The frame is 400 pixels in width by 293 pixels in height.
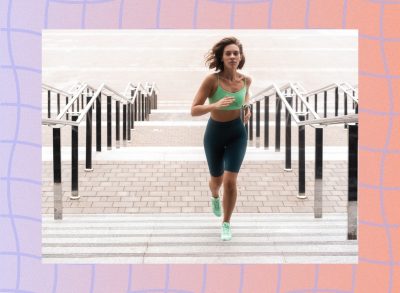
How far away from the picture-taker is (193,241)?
14.3 feet

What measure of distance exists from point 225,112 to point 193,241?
2.58ft

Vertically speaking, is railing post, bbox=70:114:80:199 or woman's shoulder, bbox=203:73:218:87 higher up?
woman's shoulder, bbox=203:73:218:87

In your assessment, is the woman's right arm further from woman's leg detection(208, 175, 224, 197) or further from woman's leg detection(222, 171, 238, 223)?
woman's leg detection(208, 175, 224, 197)

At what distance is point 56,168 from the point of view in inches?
204

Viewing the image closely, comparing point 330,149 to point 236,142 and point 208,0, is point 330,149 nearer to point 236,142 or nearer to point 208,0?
point 236,142

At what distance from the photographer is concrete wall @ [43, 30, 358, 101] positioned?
16.4m

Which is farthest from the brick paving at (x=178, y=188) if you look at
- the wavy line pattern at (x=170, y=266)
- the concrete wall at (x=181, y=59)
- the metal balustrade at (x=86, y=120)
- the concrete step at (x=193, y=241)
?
the concrete wall at (x=181, y=59)

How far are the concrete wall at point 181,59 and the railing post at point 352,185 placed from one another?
9.34 meters

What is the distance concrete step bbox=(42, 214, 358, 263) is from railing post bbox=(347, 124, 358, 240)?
87 millimetres

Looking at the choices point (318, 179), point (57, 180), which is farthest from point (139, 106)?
point (318, 179)

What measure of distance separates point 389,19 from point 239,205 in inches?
101

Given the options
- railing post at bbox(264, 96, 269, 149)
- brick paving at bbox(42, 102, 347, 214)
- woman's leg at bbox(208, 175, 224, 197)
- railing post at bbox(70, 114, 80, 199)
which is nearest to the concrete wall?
railing post at bbox(264, 96, 269, 149)

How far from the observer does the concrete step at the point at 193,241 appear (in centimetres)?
400

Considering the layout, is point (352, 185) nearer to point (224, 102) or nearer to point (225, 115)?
point (225, 115)
